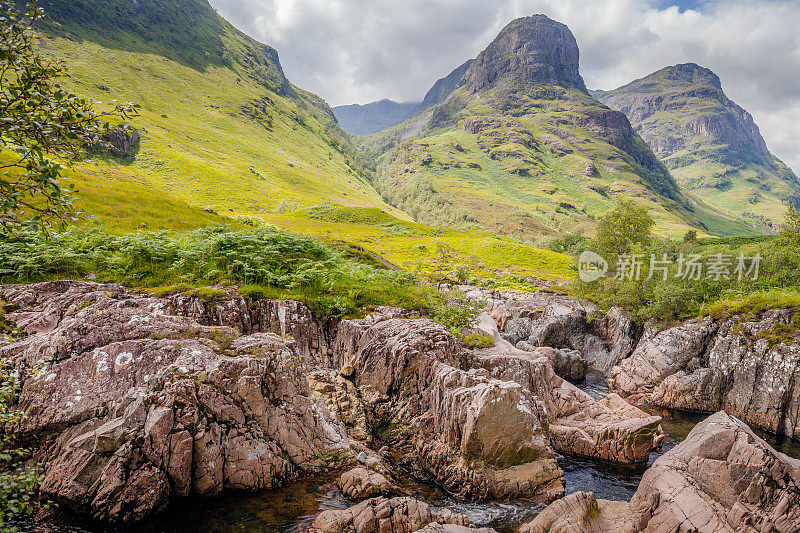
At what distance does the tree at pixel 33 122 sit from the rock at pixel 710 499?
15.0 meters

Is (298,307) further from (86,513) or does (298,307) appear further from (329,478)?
(86,513)

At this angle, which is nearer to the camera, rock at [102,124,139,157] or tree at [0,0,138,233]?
tree at [0,0,138,233]

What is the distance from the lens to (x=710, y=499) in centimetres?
1162

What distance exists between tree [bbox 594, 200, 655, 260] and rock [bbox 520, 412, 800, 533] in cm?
3920

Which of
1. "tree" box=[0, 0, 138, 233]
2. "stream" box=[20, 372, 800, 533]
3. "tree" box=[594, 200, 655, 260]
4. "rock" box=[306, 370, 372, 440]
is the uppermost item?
"tree" box=[594, 200, 655, 260]

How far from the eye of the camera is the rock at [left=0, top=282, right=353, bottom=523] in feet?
33.9

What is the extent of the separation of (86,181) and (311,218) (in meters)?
56.5

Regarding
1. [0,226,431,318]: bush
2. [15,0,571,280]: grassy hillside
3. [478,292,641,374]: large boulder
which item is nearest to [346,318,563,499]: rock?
[0,226,431,318]: bush

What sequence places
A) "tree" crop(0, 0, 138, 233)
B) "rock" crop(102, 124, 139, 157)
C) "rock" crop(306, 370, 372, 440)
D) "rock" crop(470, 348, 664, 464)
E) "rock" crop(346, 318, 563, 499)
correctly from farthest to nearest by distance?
"rock" crop(102, 124, 139, 157) → "rock" crop(470, 348, 664, 464) → "rock" crop(306, 370, 372, 440) → "rock" crop(346, 318, 563, 499) → "tree" crop(0, 0, 138, 233)

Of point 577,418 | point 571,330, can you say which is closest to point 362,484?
point 577,418

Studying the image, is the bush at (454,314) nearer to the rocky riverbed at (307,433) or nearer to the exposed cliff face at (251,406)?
the exposed cliff face at (251,406)

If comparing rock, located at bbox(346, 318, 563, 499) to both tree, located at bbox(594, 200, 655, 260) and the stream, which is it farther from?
tree, located at bbox(594, 200, 655, 260)

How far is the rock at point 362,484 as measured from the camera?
12.2 meters

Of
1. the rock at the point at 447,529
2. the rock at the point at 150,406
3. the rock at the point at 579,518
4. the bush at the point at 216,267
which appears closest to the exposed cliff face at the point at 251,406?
the rock at the point at 150,406
